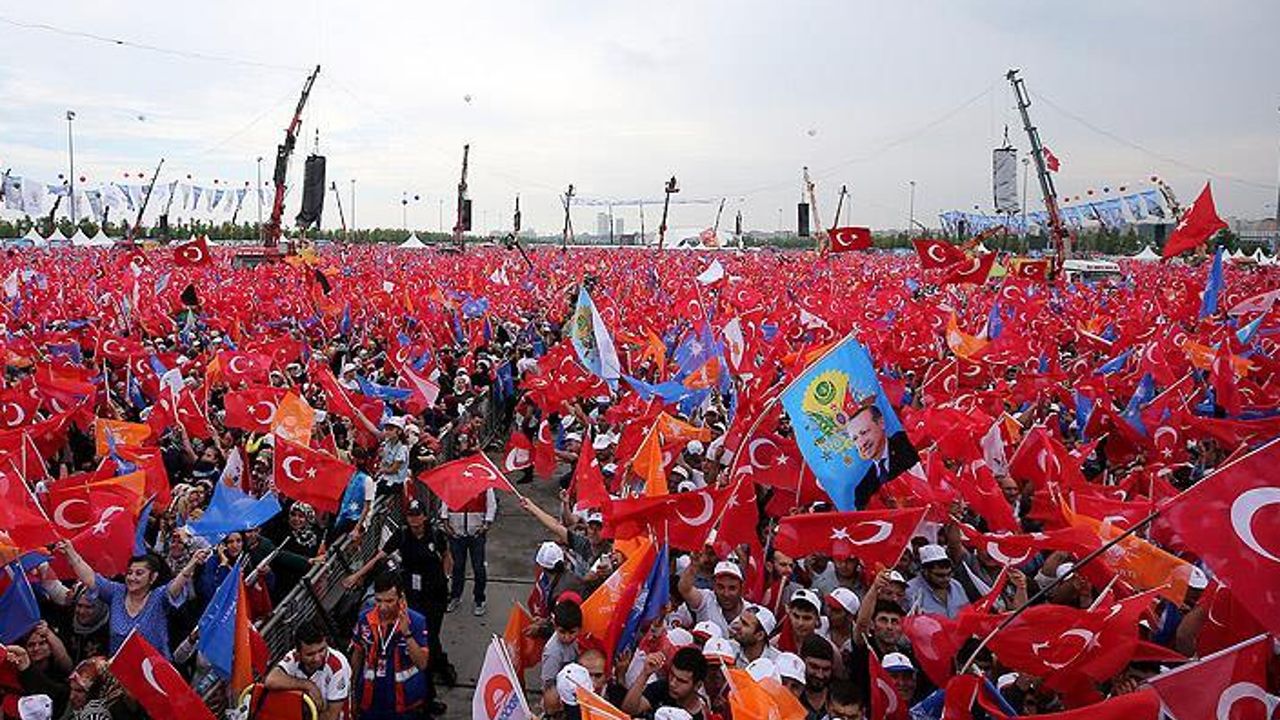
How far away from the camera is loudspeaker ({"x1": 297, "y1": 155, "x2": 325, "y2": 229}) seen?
1240 inches

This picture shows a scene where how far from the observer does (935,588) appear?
5.52 meters

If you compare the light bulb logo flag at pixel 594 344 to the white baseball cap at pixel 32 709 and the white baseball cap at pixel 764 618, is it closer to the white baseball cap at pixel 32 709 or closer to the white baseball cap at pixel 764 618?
the white baseball cap at pixel 764 618

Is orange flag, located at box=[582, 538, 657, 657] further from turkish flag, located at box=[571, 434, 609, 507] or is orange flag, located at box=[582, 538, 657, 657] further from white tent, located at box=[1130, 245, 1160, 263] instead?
white tent, located at box=[1130, 245, 1160, 263]

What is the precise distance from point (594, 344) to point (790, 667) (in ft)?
23.3

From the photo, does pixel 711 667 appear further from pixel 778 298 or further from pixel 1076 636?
pixel 778 298

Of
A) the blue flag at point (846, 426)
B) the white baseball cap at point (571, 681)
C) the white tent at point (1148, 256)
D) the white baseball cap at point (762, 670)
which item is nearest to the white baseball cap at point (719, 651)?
the white baseball cap at point (762, 670)

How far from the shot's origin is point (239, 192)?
70688 millimetres

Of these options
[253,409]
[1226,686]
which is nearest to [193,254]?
[253,409]

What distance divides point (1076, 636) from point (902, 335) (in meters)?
10.8

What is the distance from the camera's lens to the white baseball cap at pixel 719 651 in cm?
428

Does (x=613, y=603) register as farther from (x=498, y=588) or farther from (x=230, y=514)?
(x=498, y=588)

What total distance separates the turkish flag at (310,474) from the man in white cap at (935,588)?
3.94 m

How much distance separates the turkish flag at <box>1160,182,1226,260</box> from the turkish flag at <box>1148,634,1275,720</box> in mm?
11558

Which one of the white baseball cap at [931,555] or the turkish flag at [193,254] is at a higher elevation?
the turkish flag at [193,254]
